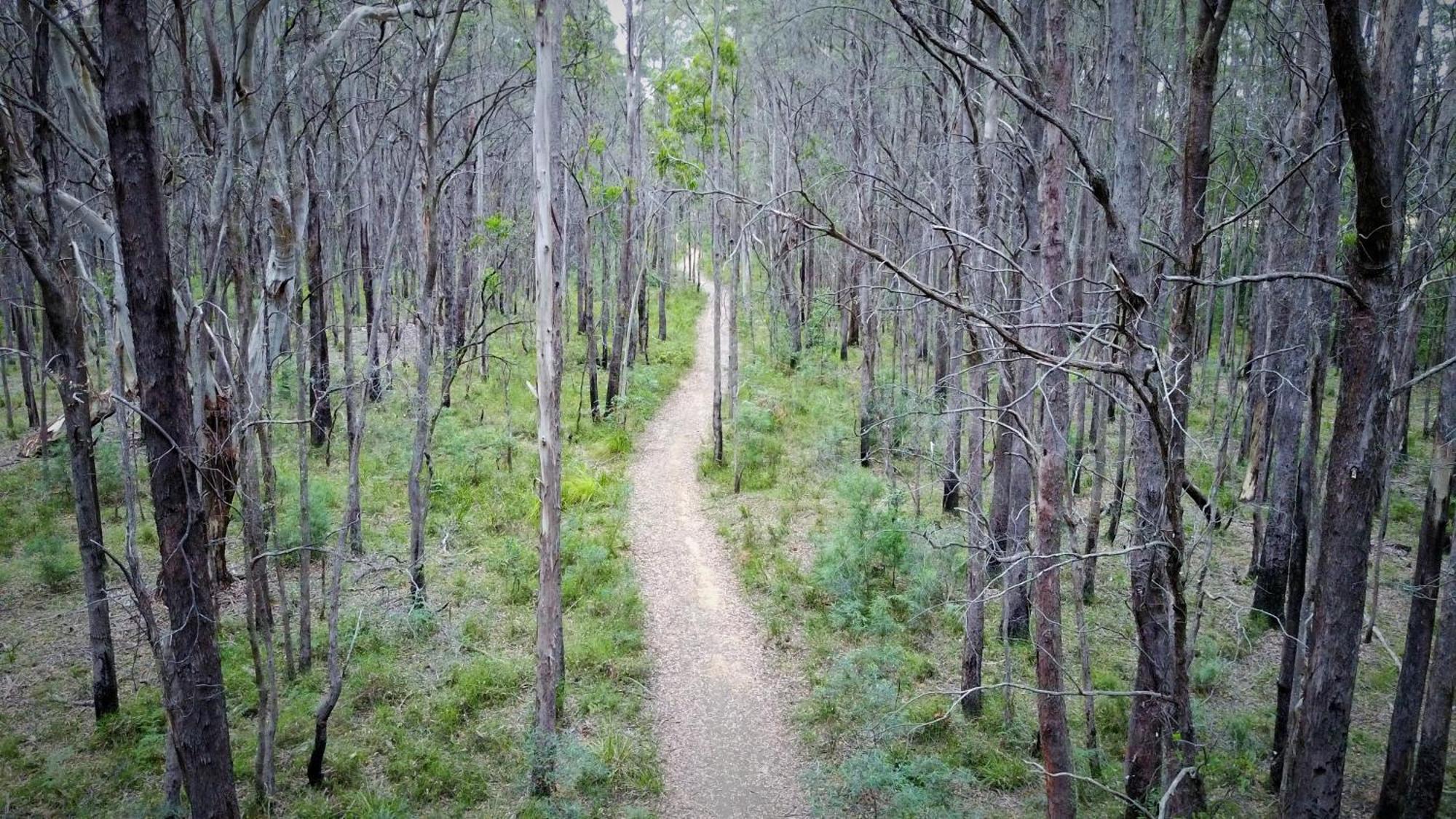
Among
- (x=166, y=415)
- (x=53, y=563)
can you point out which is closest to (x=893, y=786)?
(x=166, y=415)

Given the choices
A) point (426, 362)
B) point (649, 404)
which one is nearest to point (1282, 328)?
point (426, 362)

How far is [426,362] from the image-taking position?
8773 millimetres

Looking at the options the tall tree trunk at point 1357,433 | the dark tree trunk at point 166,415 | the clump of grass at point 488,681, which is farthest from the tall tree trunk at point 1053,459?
the clump of grass at point 488,681

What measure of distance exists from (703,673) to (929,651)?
2.93m

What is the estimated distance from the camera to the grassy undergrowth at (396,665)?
691 centimetres

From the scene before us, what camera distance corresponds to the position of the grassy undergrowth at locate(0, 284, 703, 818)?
22.7 feet

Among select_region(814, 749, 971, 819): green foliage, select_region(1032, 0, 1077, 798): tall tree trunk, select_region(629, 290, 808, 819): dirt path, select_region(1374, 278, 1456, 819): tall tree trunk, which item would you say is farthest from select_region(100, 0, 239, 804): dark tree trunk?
select_region(1374, 278, 1456, 819): tall tree trunk

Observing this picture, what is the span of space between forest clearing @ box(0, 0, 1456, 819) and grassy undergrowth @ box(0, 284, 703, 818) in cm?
6

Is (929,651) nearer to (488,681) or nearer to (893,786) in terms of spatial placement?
(893,786)

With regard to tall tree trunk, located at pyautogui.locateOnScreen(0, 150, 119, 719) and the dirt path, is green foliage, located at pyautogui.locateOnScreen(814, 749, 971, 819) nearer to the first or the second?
the dirt path

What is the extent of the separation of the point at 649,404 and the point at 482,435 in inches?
187

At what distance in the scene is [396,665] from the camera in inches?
350

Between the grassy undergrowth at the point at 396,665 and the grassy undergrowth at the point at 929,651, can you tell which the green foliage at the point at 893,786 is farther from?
the grassy undergrowth at the point at 396,665

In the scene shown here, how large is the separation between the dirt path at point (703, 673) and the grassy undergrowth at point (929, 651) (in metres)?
0.38
